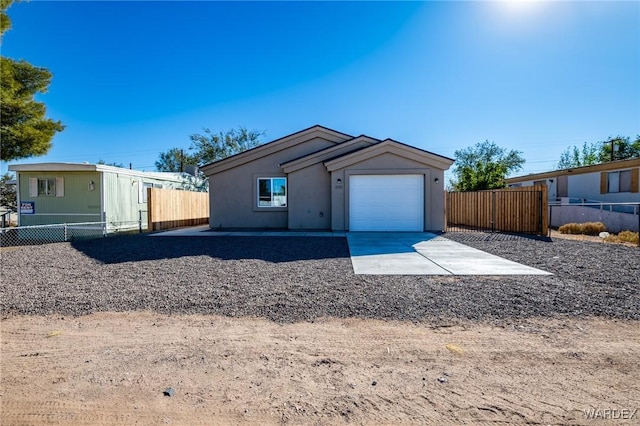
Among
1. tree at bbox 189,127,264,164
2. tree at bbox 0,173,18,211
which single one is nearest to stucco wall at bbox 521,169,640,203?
tree at bbox 189,127,264,164

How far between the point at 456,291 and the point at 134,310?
4813 millimetres

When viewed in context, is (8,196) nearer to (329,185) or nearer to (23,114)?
(23,114)

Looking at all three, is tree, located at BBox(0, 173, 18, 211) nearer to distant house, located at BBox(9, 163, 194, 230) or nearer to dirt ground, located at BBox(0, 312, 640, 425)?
distant house, located at BBox(9, 163, 194, 230)

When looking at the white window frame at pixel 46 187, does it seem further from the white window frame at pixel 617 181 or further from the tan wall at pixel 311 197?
the white window frame at pixel 617 181

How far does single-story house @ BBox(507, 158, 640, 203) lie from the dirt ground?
18.5m

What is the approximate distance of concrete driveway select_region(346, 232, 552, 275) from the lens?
6.41 metres

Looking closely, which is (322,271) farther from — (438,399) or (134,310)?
(438,399)

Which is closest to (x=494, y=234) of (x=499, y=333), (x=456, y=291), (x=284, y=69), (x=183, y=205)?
(x=456, y=291)

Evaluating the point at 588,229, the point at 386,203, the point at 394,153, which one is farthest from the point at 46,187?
the point at 588,229

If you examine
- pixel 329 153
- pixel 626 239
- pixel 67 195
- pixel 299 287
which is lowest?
pixel 299 287

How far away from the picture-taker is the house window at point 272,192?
1477 centimetres

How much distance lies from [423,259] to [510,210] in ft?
28.0

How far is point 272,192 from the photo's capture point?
14859 mm

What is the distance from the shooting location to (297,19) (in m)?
12.6
